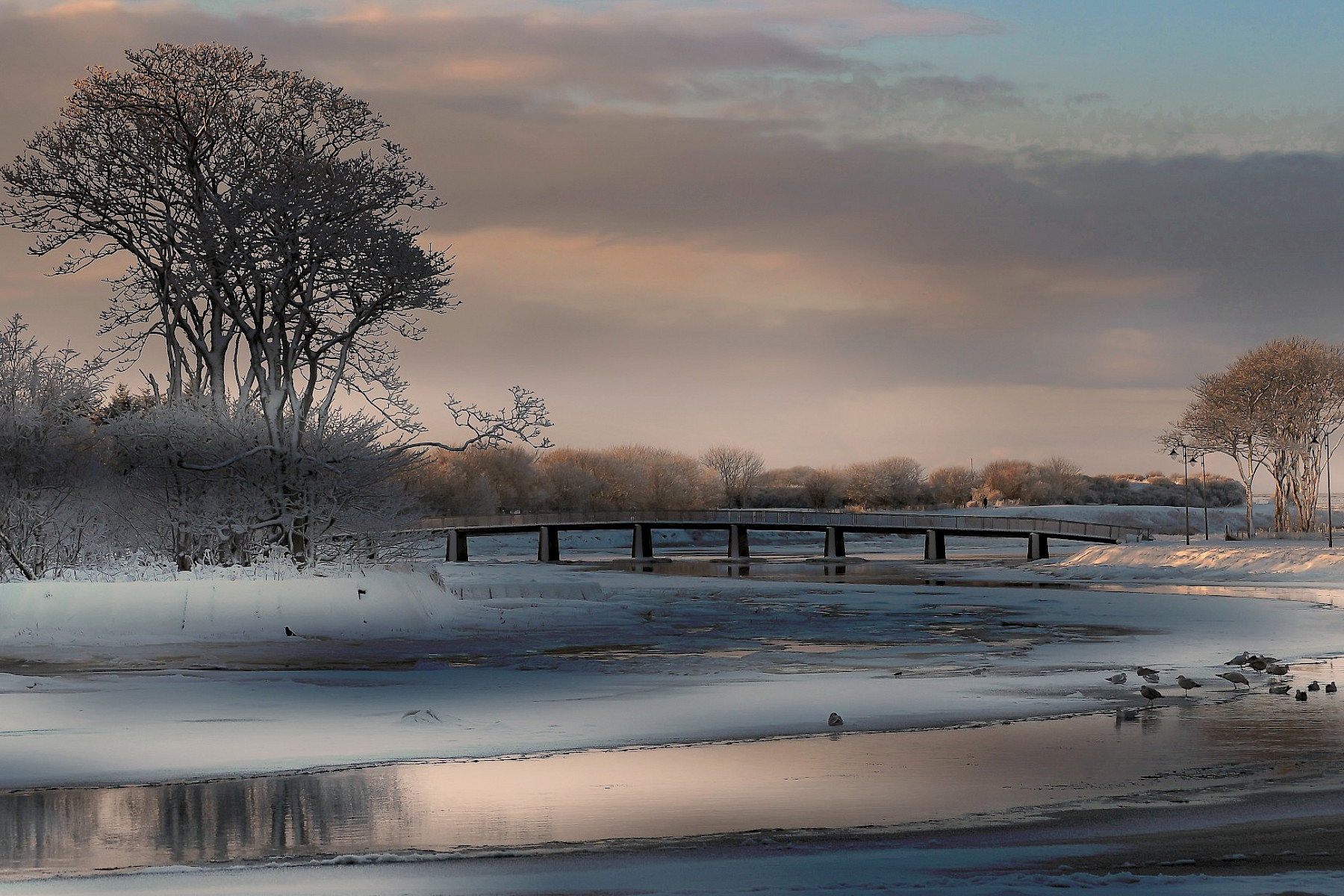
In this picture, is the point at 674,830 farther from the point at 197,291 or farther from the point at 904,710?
the point at 197,291

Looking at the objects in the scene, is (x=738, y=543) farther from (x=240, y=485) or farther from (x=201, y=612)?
(x=201, y=612)

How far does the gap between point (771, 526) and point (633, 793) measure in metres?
99.9

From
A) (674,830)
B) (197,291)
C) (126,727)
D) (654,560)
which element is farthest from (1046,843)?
(654,560)

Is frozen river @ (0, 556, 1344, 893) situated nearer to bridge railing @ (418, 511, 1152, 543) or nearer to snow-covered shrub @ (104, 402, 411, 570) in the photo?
snow-covered shrub @ (104, 402, 411, 570)

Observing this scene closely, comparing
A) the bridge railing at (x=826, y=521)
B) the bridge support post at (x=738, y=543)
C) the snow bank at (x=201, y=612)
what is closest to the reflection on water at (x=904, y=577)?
the bridge railing at (x=826, y=521)

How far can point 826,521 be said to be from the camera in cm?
11862

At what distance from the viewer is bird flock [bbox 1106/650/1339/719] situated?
23.9 metres

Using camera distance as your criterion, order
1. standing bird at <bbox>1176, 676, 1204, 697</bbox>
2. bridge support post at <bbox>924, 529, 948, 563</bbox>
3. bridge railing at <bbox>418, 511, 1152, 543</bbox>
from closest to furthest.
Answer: standing bird at <bbox>1176, 676, 1204, 697</bbox>, bridge railing at <bbox>418, 511, 1152, 543</bbox>, bridge support post at <bbox>924, 529, 948, 563</bbox>

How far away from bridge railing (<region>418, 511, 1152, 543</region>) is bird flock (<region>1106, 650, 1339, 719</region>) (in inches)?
3033

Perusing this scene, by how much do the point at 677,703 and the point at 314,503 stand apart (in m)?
21.0

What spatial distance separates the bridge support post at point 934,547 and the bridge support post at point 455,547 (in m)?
38.1

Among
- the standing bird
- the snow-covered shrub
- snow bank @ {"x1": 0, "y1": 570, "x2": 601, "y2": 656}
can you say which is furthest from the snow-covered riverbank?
the snow-covered shrub

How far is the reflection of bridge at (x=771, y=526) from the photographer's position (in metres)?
110

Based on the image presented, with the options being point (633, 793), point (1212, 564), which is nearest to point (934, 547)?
point (1212, 564)
